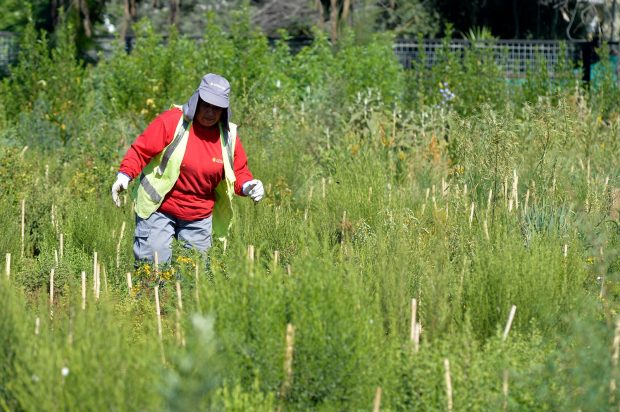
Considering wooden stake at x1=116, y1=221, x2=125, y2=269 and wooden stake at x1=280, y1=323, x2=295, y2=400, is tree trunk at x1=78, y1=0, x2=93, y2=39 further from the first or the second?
wooden stake at x1=280, y1=323, x2=295, y2=400

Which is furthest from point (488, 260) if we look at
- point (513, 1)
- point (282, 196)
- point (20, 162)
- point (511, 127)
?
point (513, 1)

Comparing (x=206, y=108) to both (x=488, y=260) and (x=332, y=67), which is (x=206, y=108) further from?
(x=332, y=67)

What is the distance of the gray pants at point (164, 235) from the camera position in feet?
20.4

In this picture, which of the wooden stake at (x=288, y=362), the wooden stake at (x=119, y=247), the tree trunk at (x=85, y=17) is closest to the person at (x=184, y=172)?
the wooden stake at (x=119, y=247)

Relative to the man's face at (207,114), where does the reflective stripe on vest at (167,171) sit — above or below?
below

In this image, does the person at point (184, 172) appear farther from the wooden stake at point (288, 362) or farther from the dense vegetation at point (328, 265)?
the wooden stake at point (288, 362)

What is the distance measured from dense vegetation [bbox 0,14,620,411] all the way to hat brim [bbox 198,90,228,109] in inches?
29.0

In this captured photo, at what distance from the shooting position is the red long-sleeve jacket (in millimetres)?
6105

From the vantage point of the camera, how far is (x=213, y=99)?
5945 millimetres

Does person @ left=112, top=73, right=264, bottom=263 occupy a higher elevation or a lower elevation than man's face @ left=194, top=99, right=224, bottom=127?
lower

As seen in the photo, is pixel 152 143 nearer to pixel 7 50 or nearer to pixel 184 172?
pixel 184 172

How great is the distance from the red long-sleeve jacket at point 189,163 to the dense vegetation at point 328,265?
0.32m

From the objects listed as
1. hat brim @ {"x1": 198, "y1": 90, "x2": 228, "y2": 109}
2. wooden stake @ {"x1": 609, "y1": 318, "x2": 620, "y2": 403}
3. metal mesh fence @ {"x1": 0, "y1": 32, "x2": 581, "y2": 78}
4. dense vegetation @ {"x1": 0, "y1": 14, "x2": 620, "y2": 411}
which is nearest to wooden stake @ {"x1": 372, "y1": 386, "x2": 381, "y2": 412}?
dense vegetation @ {"x1": 0, "y1": 14, "x2": 620, "y2": 411}

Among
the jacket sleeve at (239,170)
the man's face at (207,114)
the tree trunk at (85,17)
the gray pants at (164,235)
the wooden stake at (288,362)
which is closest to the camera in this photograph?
the wooden stake at (288,362)
